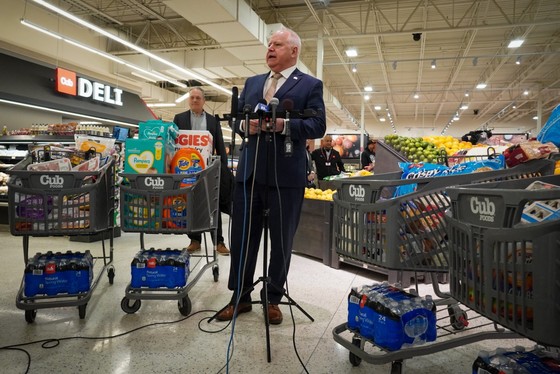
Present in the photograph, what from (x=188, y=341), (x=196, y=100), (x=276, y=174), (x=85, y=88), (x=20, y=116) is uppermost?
(x=85, y=88)

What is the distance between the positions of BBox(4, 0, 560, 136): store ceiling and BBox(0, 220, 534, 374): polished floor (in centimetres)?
648

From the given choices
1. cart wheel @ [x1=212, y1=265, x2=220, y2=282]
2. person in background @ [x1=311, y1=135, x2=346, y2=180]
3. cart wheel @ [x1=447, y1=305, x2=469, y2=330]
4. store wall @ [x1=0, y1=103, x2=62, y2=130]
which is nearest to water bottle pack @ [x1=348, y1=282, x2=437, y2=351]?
cart wheel @ [x1=447, y1=305, x2=469, y2=330]

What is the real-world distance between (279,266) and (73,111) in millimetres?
11515

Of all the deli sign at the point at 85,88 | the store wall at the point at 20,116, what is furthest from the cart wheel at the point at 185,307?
the store wall at the point at 20,116

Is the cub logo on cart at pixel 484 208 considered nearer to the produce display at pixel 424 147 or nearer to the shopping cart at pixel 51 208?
the shopping cart at pixel 51 208

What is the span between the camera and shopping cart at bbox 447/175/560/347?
3.10ft

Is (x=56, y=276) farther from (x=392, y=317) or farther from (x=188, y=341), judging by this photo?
(x=392, y=317)

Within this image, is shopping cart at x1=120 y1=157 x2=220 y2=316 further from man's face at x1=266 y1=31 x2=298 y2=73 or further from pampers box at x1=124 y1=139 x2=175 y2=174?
man's face at x1=266 y1=31 x2=298 y2=73

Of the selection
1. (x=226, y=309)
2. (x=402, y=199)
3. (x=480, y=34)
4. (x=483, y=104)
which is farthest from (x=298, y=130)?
(x=483, y=104)

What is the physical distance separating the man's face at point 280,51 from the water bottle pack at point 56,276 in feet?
5.53

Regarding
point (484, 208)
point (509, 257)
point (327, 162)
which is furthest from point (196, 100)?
point (327, 162)

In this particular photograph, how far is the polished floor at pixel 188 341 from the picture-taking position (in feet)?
6.07

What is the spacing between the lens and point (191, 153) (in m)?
2.69

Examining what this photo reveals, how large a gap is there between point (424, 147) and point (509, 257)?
300cm
